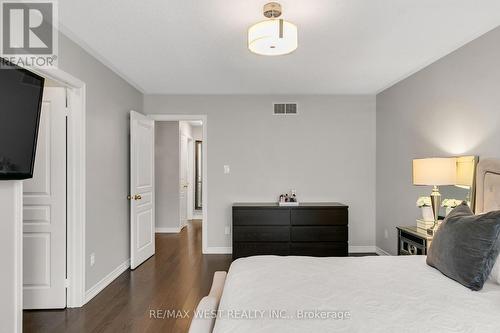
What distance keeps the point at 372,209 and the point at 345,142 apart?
1.14 meters

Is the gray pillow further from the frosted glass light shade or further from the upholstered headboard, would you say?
the frosted glass light shade

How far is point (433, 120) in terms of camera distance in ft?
10.9

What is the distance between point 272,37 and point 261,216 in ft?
8.83

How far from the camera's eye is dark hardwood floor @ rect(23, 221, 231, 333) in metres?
2.52

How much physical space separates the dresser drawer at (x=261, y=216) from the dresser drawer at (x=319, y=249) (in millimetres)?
375

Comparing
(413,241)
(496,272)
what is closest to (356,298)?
(496,272)

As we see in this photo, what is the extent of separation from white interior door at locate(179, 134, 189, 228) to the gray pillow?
5.29 meters

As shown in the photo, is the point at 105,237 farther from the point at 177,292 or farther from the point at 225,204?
the point at 225,204

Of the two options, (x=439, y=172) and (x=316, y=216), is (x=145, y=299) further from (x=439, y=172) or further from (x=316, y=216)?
(x=439, y=172)

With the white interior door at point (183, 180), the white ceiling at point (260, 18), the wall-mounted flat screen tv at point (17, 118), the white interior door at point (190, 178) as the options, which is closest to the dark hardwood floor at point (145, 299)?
the wall-mounted flat screen tv at point (17, 118)

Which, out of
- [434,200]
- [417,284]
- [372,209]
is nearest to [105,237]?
[417,284]

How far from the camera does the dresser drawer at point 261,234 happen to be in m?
4.23

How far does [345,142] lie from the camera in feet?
15.6
